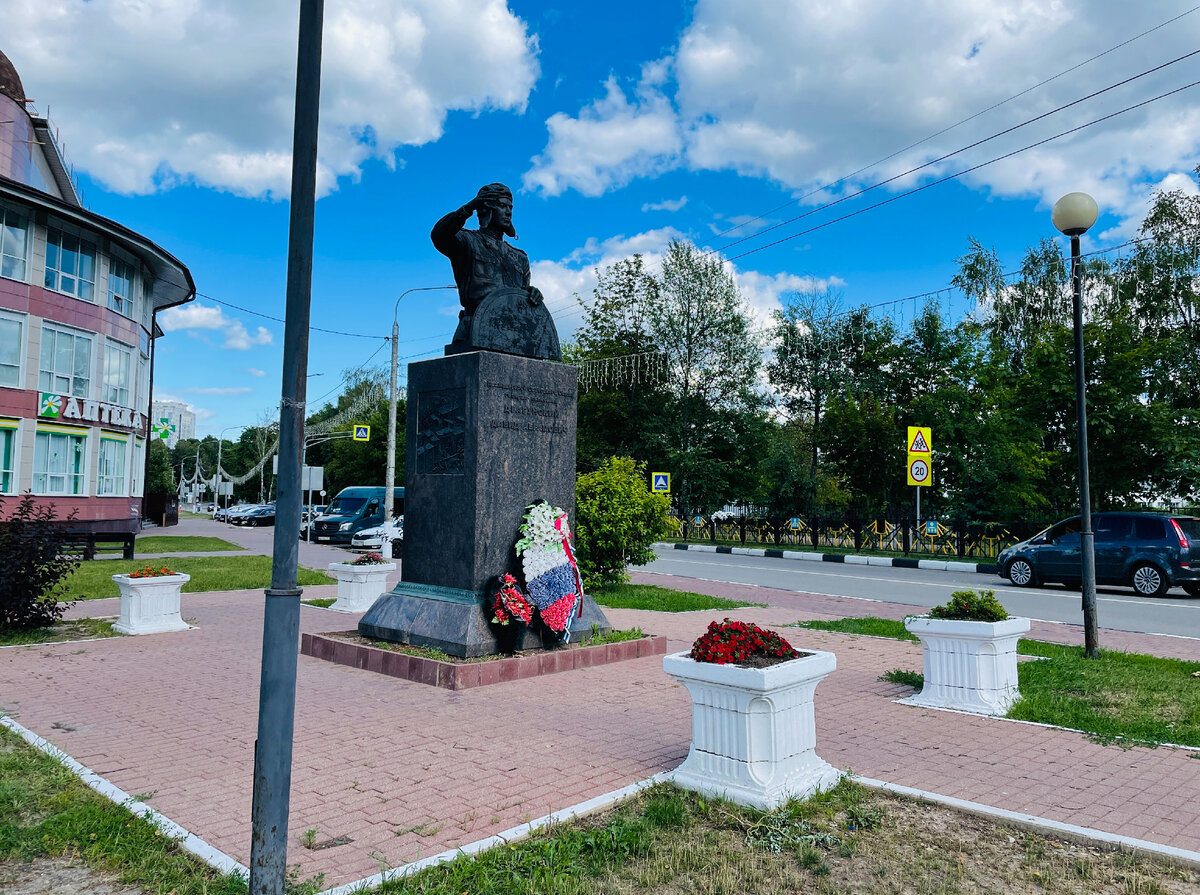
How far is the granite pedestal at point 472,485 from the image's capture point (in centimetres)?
753

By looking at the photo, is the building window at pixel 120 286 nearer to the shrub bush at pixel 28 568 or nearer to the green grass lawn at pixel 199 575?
the green grass lawn at pixel 199 575

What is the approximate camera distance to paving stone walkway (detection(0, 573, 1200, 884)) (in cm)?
402

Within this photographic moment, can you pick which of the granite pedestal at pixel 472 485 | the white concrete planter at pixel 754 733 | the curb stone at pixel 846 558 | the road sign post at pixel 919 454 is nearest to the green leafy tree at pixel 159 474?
the curb stone at pixel 846 558

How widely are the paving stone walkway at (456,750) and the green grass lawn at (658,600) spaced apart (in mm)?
4697

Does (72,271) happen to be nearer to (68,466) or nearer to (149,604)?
(68,466)

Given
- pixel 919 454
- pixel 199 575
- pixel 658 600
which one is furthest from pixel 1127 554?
pixel 199 575

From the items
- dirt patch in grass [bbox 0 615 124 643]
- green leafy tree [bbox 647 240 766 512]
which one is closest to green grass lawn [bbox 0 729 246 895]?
dirt patch in grass [bbox 0 615 124 643]

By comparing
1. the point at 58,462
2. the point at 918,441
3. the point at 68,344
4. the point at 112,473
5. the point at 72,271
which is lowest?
the point at 112,473

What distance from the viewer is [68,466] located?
25969 mm

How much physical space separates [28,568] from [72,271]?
20.9 metres

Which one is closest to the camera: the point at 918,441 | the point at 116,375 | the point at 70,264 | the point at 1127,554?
the point at 1127,554

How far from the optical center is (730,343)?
127 feet

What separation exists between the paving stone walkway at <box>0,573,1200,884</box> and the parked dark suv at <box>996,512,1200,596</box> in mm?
10384

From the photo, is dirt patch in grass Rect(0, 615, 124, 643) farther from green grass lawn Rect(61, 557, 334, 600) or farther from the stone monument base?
the stone monument base
